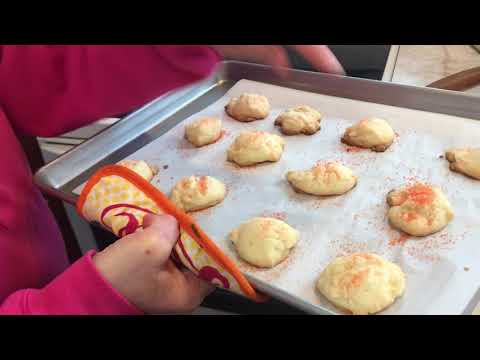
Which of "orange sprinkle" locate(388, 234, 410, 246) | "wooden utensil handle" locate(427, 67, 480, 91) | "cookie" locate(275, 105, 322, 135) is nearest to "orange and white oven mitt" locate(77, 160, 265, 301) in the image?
"orange sprinkle" locate(388, 234, 410, 246)

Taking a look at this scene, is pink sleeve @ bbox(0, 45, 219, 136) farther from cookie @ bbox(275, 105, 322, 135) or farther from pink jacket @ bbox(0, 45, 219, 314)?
cookie @ bbox(275, 105, 322, 135)

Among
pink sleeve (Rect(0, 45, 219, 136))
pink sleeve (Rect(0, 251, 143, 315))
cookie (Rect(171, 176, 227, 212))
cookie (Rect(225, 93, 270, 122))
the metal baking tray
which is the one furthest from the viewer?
cookie (Rect(225, 93, 270, 122))

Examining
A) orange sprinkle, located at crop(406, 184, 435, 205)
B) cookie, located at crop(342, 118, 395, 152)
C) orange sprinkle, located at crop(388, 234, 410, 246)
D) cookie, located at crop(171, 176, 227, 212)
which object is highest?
cookie, located at crop(342, 118, 395, 152)

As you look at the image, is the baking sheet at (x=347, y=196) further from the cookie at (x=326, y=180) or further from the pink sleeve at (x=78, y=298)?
the pink sleeve at (x=78, y=298)

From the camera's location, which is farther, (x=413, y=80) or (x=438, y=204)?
(x=413, y=80)

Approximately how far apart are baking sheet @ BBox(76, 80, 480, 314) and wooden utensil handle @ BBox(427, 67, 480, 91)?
5.0 inches

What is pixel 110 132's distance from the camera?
1188 mm

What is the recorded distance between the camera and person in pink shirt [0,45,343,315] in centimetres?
64

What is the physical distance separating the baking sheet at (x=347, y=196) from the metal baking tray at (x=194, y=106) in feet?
0.10
